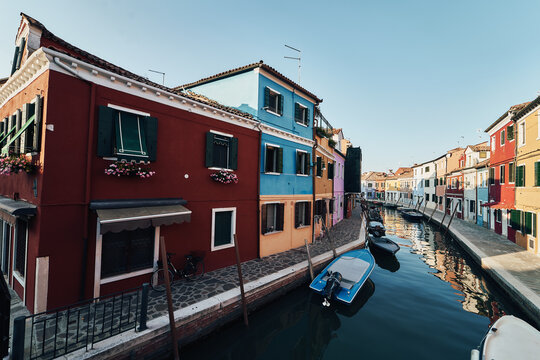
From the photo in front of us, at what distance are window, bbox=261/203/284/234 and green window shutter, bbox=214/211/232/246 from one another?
2.24m

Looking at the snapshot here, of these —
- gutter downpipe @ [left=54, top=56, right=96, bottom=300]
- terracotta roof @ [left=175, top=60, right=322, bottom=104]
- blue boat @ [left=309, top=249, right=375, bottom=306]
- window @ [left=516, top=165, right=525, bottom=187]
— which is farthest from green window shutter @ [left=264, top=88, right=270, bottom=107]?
window @ [left=516, top=165, right=525, bottom=187]

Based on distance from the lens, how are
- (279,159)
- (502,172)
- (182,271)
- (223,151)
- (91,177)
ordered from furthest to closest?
(502,172) → (279,159) → (223,151) → (182,271) → (91,177)

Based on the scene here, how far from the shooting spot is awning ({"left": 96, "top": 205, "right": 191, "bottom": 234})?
6359 millimetres

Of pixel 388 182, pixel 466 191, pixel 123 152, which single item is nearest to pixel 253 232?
pixel 123 152

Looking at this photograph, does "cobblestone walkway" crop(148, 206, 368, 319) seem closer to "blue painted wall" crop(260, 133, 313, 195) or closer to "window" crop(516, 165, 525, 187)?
"blue painted wall" crop(260, 133, 313, 195)

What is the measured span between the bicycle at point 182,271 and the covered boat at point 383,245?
43.7 feet

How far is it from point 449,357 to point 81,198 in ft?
38.8

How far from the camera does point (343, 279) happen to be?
33.2ft

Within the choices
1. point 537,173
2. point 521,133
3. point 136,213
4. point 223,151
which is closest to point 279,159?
point 223,151

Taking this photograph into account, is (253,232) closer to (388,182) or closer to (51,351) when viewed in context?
(51,351)

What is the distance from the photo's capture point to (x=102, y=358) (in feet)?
16.1

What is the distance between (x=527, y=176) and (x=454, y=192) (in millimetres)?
21225

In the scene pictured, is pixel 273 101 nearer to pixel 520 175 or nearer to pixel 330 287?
pixel 330 287

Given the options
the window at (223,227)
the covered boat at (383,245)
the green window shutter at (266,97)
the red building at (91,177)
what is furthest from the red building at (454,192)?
the red building at (91,177)
